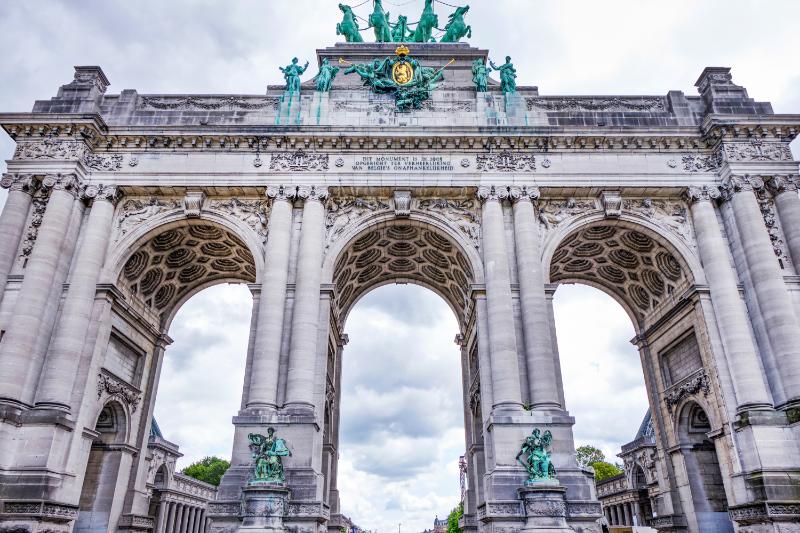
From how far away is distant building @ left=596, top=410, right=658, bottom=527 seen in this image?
134 ft

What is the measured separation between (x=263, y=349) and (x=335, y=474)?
9.87 metres

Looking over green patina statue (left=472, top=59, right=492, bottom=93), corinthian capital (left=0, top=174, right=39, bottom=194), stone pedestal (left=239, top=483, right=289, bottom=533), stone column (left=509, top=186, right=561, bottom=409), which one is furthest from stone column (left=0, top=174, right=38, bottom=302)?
stone column (left=509, top=186, right=561, bottom=409)

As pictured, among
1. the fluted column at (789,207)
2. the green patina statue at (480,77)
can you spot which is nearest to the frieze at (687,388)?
the fluted column at (789,207)

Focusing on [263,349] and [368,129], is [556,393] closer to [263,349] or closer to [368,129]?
[263,349]

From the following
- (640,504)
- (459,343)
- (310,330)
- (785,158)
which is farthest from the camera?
(640,504)

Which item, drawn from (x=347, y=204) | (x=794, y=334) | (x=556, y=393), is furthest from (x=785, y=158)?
Result: (x=347, y=204)

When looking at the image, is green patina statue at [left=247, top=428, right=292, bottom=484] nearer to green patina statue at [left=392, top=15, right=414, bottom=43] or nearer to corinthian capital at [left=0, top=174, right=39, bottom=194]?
corinthian capital at [left=0, top=174, right=39, bottom=194]

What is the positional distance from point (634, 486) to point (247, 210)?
36.5m

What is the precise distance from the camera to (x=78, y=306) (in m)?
22.4

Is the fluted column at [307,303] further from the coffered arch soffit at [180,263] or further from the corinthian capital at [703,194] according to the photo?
the corinthian capital at [703,194]

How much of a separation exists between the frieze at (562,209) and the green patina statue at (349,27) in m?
15.1

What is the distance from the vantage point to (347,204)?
83.8ft

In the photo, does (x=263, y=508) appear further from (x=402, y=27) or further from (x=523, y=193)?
(x=402, y=27)

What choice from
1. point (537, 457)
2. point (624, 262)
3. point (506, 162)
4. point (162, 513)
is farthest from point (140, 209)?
point (162, 513)
